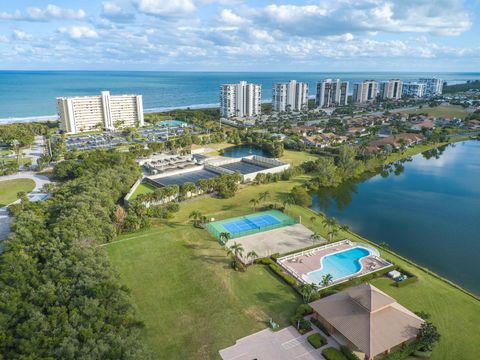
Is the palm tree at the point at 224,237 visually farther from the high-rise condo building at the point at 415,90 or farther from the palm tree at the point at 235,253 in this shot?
the high-rise condo building at the point at 415,90

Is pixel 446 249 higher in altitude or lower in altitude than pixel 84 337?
lower

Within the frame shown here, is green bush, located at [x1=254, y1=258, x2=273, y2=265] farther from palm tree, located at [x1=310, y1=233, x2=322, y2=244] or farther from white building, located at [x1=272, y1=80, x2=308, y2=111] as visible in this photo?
white building, located at [x1=272, y1=80, x2=308, y2=111]

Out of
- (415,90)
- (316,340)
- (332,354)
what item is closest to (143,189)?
(316,340)

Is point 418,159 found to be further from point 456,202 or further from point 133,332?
point 133,332

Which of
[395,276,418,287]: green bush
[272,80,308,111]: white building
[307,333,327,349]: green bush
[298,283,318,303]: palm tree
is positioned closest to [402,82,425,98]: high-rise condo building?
[272,80,308,111]: white building

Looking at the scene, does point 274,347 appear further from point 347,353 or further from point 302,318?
point 347,353

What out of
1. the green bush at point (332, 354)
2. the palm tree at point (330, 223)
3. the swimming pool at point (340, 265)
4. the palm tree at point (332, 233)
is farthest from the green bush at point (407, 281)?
the green bush at point (332, 354)

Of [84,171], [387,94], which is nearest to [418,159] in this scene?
[84,171]
